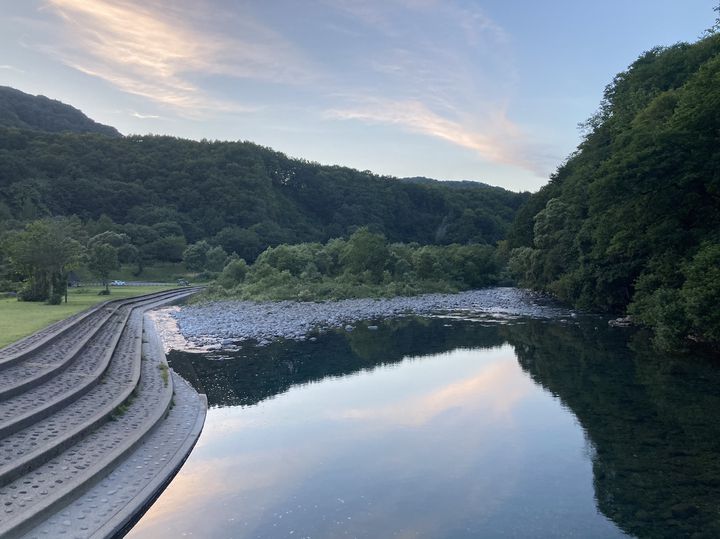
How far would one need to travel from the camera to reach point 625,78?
1587 inches

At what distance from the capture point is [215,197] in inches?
4082

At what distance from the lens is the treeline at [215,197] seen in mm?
84000

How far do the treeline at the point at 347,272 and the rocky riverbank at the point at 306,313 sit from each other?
3.08 m

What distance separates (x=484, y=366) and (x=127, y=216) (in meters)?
85.6

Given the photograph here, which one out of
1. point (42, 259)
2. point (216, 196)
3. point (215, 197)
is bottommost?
point (42, 259)

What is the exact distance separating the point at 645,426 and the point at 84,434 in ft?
36.7

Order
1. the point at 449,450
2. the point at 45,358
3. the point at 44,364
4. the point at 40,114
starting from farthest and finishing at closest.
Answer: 1. the point at 40,114
2. the point at 45,358
3. the point at 44,364
4. the point at 449,450

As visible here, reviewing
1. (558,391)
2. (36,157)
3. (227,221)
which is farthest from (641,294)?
(36,157)

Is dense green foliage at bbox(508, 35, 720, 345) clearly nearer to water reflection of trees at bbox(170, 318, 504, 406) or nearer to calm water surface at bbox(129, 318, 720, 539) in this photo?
calm water surface at bbox(129, 318, 720, 539)

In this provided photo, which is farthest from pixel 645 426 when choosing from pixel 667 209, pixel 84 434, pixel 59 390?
pixel 59 390

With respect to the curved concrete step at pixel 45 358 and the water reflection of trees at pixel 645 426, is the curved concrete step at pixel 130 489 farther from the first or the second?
the water reflection of trees at pixel 645 426

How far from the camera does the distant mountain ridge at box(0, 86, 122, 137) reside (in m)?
121

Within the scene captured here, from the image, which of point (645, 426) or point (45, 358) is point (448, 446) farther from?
point (45, 358)

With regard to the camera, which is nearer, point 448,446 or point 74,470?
point 74,470
